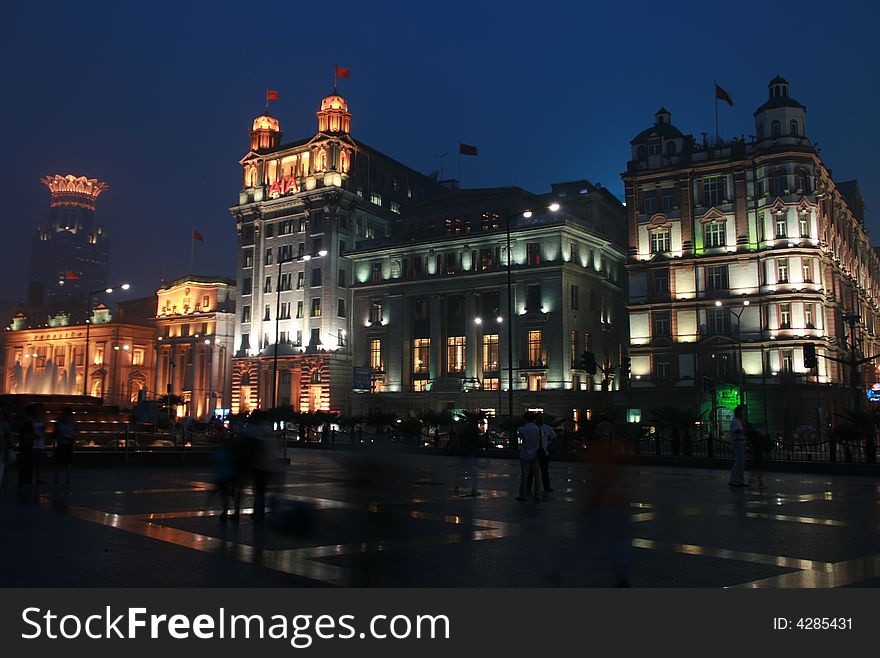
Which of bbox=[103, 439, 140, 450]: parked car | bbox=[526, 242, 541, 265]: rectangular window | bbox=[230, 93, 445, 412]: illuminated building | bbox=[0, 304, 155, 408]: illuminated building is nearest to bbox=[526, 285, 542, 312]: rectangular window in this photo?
bbox=[526, 242, 541, 265]: rectangular window

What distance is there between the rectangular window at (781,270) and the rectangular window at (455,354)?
29.0 metres

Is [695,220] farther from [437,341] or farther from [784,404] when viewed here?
[437,341]

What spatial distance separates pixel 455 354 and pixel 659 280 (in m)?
21.4

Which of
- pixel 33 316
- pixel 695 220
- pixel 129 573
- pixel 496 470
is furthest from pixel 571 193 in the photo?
pixel 33 316

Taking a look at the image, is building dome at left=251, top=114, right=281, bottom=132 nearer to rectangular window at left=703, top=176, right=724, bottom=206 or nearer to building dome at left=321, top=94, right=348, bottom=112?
building dome at left=321, top=94, right=348, bottom=112

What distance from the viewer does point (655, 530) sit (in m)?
13.0

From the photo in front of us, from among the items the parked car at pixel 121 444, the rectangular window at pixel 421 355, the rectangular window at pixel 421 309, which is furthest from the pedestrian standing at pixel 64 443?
the rectangular window at pixel 421 309

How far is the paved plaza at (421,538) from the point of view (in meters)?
8.54

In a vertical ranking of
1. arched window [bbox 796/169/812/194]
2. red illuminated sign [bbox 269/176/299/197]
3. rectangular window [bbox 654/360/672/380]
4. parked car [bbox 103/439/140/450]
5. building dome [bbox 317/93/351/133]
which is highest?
building dome [bbox 317/93/351/133]

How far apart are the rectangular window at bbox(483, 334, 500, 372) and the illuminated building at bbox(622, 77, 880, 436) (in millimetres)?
13205

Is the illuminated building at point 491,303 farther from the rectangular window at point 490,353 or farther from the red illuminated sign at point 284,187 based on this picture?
the red illuminated sign at point 284,187

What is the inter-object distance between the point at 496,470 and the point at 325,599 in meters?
23.4

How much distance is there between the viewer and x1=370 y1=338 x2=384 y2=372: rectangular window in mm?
80000

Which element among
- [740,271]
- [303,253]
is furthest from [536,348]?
[303,253]
